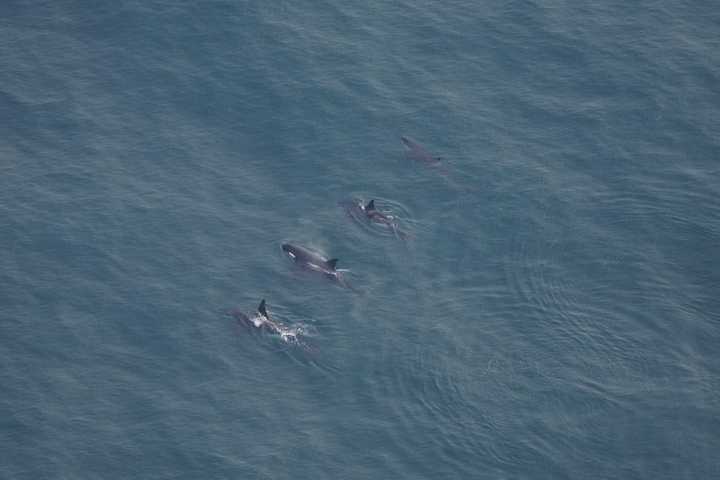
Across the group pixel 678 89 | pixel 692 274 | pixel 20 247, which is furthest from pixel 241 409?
pixel 678 89

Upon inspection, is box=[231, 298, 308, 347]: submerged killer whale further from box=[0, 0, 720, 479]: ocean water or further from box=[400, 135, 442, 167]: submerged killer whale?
box=[400, 135, 442, 167]: submerged killer whale

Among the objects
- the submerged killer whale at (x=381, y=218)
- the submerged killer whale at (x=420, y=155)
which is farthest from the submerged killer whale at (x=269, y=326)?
the submerged killer whale at (x=420, y=155)

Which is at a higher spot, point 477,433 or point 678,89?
point 678,89

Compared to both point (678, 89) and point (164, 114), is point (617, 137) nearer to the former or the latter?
point (678, 89)

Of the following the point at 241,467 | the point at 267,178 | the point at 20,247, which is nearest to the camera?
the point at 241,467

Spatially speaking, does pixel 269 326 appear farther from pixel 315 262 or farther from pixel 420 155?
pixel 420 155

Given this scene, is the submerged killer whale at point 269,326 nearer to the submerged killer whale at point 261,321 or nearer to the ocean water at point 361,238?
the submerged killer whale at point 261,321

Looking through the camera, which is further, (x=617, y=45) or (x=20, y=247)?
(x=617, y=45)

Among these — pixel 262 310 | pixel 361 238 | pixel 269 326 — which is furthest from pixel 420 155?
pixel 269 326
